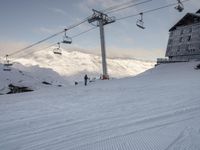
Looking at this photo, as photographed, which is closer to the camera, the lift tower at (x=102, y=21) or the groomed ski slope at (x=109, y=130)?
the groomed ski slope at (x=109, y=130)

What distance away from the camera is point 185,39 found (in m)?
47.8

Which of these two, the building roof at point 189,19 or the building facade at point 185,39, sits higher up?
the building roof at point 189,19

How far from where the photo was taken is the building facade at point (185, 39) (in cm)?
4559

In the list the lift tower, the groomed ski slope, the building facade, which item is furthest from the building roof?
the groomed ski slope

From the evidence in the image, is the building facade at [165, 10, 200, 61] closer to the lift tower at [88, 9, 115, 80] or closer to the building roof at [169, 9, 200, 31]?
the building roof at [169, 9, 200, 31]

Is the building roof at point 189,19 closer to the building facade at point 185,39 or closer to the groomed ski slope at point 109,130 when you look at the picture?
the building facade at point 185,39

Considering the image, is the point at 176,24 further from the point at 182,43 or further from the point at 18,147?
the point at 18,147

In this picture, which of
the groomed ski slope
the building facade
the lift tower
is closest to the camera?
the groomed ski slope

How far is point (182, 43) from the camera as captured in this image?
48438mm

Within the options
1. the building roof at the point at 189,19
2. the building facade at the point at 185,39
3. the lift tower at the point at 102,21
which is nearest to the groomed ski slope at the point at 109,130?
the lift tower at the point at 102,21

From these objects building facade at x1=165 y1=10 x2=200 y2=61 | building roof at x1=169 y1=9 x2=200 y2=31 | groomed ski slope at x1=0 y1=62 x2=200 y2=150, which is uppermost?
building roof at x1=169 y1=9 x2=200 y2=31

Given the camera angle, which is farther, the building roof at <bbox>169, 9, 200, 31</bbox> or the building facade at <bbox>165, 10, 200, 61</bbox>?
the building roof at <bbox>169, 9, 200, 31</bbox>

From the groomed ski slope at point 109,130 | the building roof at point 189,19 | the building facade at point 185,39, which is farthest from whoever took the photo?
the building roof at point 189,19

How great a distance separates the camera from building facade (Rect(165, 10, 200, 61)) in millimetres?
45594
